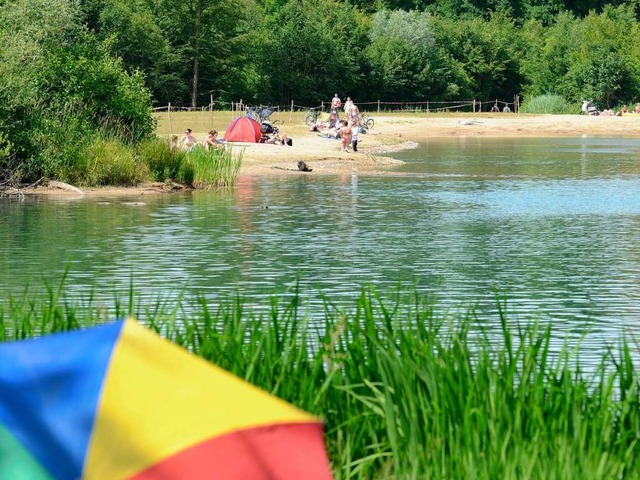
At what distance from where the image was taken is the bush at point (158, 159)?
96.5 ft

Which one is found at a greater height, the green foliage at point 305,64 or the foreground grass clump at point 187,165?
the green foliage at point 305,64

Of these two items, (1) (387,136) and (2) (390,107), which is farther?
(2) (390,107)

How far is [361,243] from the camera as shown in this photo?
64.9ft

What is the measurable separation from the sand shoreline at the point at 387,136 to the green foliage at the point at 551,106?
4.03m

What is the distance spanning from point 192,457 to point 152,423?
7.3 inches

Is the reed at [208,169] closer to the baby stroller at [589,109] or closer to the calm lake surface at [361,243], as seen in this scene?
the calm lake surface at [361,243]

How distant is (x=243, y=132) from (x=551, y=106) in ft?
148

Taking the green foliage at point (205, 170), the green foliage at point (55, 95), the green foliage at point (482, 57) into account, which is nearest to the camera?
the green foliage at point (55, 95)

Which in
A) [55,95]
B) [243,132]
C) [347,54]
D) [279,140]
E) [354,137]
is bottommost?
[279,140]

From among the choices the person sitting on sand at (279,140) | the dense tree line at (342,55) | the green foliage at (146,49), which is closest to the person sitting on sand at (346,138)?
the person sitting on sand at (279,140)

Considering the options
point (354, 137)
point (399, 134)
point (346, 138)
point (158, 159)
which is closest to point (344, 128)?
point (354, 137)

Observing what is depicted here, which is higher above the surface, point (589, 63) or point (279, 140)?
point (589, 63)

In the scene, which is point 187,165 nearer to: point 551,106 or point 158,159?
point 158,159

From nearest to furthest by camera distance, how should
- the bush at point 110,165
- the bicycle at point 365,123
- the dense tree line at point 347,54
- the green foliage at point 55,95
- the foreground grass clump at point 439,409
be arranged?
the foreground grass clump at point 439,409 < the green foliage at point 55,95 < the bush at point 110,165 < the bicycle at point 365,123 < the dense tree line at point 347,54
